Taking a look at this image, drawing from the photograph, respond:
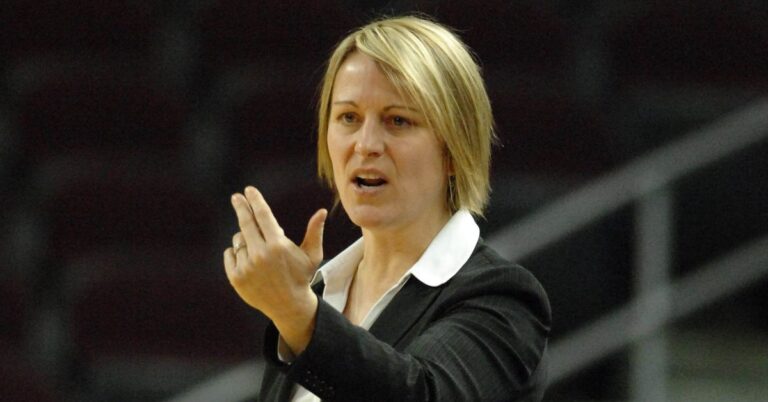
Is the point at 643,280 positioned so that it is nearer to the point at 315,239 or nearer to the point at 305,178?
the point at 305,178

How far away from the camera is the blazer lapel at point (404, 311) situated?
120 centimetres

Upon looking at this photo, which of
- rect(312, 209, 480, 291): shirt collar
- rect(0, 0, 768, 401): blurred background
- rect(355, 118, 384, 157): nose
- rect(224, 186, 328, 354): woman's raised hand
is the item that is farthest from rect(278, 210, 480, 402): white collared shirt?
rect(0, 0, 768, 401): blurred background

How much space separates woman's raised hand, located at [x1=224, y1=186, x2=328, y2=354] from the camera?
1.00 metres

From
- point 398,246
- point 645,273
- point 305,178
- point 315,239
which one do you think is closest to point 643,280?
point 645,273

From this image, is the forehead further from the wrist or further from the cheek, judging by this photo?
the wrist

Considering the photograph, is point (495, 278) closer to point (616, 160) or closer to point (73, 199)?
point (616, 160)

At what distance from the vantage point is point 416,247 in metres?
1.27

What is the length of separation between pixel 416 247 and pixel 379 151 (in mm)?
121

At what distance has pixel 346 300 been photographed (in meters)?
1.34

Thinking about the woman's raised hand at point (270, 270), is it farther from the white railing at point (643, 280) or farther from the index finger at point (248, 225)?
the white railing at point (643, 280)

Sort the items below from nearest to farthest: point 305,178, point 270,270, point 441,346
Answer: point 270,270 < point 441,346 < point 305,178

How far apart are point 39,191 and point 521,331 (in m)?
2.30

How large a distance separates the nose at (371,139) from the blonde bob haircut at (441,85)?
4 centimetres

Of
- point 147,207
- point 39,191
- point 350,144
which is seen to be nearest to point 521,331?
point 350,144
